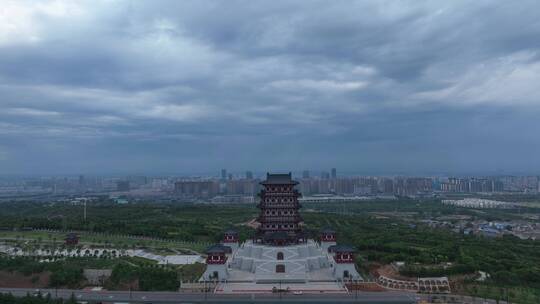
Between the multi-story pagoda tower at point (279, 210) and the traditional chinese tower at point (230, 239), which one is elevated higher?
the multi-story pagoda tower at point (279, 210)

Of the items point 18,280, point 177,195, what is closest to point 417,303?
point 18,280

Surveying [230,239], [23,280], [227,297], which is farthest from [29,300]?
[230,239]

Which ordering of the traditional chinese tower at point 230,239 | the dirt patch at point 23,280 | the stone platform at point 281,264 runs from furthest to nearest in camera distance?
the traditional chinese tower at point 230,239, the stone platform at point 281,264, the dirt patch at point 23,280

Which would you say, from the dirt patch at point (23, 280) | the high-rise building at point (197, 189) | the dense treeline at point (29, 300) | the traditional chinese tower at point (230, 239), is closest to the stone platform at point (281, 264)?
the traditional chinese tower at point (230, 239)

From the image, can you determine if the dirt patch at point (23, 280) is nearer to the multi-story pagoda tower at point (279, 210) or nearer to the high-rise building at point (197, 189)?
the multi-story pagoda tower at point (279, 210)

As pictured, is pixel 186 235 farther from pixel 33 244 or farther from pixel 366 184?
pixel 366 184

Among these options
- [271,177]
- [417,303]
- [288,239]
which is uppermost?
[271,177]
